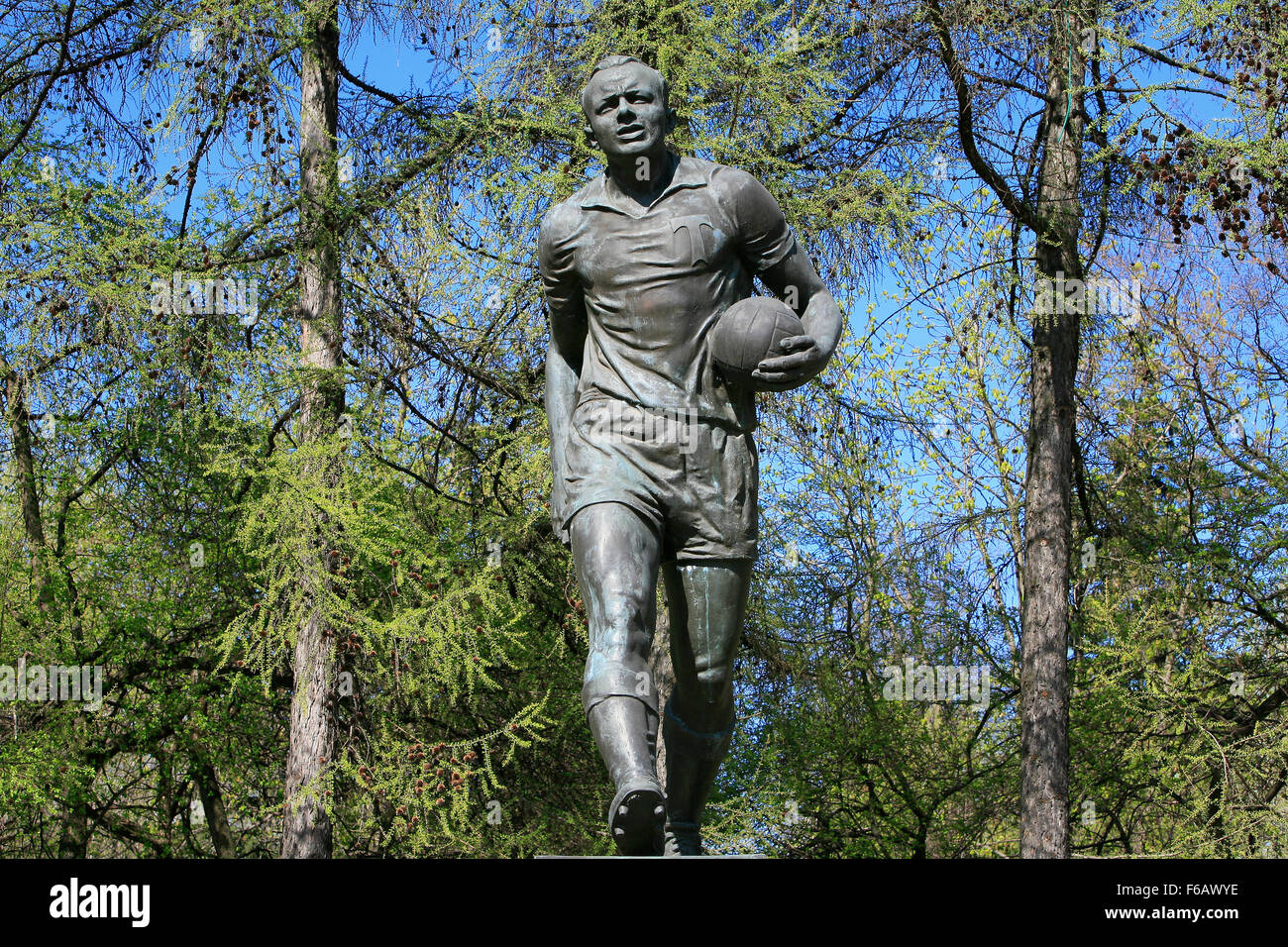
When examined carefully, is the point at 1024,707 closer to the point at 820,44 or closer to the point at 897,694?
the point at 897,694

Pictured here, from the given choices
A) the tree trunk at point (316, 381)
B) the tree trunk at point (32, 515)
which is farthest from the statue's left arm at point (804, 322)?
the tree trunk at point (32, 515)

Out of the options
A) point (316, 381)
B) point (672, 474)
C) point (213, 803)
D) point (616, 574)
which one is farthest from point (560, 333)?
point (213, 803)

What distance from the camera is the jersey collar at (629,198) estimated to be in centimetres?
474

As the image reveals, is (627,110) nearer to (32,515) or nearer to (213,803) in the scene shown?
(32,515)

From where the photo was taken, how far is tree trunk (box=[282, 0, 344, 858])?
33.8ft

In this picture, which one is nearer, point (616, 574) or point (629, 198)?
point (616, 574)


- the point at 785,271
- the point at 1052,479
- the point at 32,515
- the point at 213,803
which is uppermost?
the point at 32,515

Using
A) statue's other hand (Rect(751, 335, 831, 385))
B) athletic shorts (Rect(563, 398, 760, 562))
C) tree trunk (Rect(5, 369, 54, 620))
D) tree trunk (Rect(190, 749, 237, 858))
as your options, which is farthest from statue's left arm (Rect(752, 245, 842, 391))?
tree trunk (Rect(190, 749, 237, 858))

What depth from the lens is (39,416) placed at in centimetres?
1162

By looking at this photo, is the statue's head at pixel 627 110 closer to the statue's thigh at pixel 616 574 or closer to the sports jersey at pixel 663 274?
the sports jersey at pixel 663 274

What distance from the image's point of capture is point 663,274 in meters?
4.65

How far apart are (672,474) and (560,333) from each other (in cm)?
66

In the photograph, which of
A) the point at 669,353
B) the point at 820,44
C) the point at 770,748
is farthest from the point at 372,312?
the point at 669,353

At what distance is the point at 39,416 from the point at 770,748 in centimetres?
580
